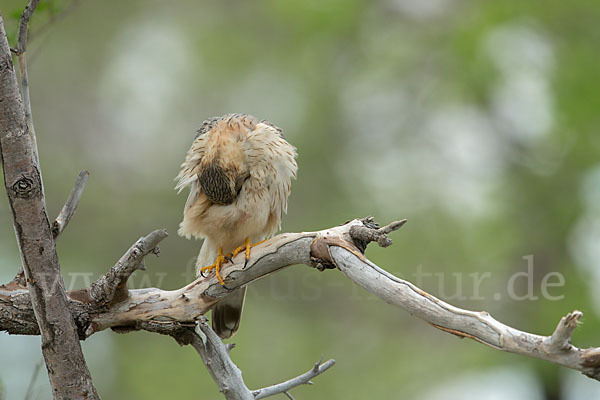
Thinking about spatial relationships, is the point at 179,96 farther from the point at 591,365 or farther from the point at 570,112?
the point at 591,365

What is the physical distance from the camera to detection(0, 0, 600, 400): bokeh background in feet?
27.4

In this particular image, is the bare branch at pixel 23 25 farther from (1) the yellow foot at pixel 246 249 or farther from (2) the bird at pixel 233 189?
(1) the yellow foot at pixel 246 249

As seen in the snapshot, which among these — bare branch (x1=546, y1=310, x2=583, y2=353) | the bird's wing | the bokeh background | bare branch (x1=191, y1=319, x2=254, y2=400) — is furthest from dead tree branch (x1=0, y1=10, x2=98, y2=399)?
the bokeh background

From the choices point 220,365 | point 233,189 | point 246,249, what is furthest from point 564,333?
point 233,189

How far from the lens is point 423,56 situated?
1006 centimetres

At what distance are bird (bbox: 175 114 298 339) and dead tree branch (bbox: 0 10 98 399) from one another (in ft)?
2.97

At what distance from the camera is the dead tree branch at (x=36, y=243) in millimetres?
2494

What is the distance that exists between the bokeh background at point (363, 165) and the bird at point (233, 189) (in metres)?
3.94

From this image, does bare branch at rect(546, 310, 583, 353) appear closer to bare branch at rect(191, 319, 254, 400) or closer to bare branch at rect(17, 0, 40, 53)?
bare branch at rect(191, 319, 254, 400)

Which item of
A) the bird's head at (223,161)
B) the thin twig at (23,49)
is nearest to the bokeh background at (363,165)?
the bird's head at (223,161)

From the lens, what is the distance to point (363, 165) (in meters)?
9.20

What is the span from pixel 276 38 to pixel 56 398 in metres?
8.76

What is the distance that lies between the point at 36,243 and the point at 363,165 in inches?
272

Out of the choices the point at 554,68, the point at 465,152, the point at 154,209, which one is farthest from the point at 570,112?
the point at 154,209
